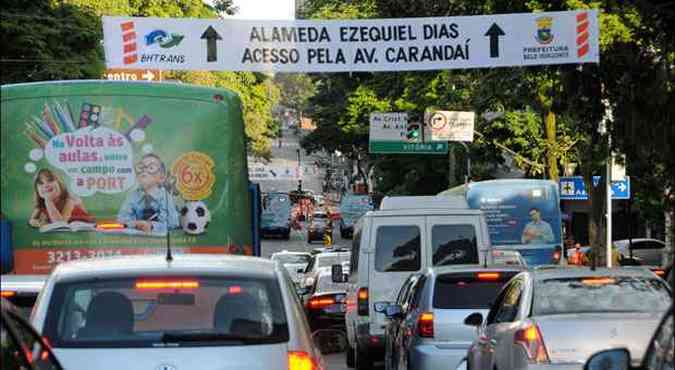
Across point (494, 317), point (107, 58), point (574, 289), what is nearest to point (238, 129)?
point (494, 317)

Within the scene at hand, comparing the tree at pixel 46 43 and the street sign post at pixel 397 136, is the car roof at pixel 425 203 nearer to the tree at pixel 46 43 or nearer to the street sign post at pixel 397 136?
the tree at pixel 46 43

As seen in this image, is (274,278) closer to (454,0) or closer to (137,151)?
(137,151)

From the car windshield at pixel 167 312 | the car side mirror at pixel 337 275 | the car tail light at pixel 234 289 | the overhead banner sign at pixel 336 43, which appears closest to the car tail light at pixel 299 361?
the car windshield at pixel 167 312

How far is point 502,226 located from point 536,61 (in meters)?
14.7

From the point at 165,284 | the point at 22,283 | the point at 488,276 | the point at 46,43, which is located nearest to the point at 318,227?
the point at 46,43

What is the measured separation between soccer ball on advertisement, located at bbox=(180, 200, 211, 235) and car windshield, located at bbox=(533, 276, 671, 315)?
14.4ft

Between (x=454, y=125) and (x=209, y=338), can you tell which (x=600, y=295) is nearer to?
(x=209, y=338)

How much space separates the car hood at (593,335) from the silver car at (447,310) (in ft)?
13.0

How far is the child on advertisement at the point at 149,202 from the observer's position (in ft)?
45.8

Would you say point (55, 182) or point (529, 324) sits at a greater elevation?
point (55, 182)

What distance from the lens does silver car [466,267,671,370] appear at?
31.7 ft

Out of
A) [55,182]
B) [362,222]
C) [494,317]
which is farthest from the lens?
[362,222]

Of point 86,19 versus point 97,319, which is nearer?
point 97,319

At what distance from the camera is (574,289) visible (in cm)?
1066
